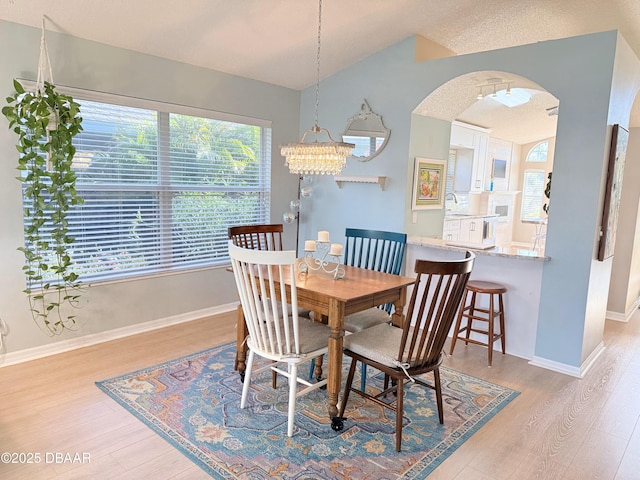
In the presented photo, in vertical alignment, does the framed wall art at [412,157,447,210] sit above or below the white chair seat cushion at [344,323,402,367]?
above

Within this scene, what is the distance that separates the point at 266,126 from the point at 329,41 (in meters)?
1.14

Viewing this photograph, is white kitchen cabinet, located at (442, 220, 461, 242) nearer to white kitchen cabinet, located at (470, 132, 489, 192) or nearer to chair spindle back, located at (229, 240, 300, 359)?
white kitchen cabinet, located at (470, 132, 489, 192)

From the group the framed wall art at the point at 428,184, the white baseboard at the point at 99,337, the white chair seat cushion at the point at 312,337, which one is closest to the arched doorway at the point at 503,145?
the framed wall art at the point at 428,184

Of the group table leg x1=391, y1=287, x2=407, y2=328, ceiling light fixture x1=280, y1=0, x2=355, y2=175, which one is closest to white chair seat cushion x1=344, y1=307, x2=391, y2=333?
table leg x1=391, y1=287, x2=407, y2=328

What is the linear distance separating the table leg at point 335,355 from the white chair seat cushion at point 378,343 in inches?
4.9

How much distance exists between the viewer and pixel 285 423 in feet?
8.22

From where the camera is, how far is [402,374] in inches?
90.4

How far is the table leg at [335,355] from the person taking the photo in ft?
7.83

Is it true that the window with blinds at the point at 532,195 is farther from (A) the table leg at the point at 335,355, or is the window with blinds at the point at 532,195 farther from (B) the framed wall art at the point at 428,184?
(A) the table leg at the point at 335,355

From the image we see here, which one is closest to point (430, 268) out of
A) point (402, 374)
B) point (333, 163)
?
point (402, 374)

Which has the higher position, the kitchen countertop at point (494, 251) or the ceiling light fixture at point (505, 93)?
the ceiling light fixture at point (505, 93)

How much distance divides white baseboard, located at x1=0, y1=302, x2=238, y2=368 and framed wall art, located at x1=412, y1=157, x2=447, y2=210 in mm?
2296

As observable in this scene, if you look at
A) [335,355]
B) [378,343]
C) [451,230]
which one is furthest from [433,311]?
[451,230]

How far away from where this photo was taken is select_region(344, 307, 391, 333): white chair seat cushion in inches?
112
